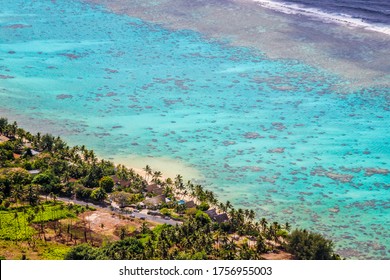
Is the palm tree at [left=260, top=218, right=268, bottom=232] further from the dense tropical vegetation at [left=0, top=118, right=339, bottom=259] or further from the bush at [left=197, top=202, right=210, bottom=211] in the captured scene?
the bush at [left=197, top=202, right=210, bottom=211]

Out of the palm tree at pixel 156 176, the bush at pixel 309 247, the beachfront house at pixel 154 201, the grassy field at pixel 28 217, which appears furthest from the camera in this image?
the palm tree at pixel 156 176

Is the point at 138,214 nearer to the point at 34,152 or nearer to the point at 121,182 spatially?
the point at 121,182

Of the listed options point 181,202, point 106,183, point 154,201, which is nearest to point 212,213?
point 181,202

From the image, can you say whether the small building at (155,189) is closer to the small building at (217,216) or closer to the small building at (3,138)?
the small building at (217,216)

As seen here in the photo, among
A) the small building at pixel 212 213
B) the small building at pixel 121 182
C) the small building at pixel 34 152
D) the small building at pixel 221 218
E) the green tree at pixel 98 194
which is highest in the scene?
the small building at pixel 34 152

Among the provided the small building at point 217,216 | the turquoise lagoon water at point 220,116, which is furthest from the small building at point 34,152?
the small building at point 217,216

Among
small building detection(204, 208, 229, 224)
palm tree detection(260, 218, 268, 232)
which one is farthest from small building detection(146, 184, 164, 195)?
palm tree detection(260, 218, 268, 232)
